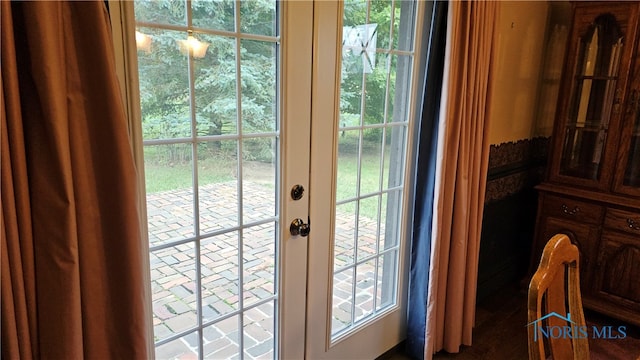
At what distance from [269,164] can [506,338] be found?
1946 millimetres

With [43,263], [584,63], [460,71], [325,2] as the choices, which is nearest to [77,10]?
[43,263]

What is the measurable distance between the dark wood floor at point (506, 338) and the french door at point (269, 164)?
693 mm

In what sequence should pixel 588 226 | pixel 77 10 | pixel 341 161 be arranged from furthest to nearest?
pixel 588 226 → pixel 341 161 → pixel 77 10

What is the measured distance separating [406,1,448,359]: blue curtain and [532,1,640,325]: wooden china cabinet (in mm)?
1227

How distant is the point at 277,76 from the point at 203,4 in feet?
1.16

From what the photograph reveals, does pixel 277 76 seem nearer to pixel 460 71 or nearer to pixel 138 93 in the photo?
pixel 138 93

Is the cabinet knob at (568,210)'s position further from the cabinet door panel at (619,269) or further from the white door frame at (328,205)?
the white door frame at (328,205)

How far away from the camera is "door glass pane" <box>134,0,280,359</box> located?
4.29 ft

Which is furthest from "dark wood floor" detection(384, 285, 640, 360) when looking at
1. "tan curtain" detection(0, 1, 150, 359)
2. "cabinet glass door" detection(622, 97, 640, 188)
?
"tan curtain" detection(0, 1, 150, 359)

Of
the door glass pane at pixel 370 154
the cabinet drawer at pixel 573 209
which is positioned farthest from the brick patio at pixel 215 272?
the cabinet drawer at pixel 573 209

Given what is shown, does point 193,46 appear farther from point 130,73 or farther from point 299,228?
point 299,228

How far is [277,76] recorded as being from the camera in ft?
5.15

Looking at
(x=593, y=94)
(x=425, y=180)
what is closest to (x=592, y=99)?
(x=593, y=94)

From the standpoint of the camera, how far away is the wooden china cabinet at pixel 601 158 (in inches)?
101
